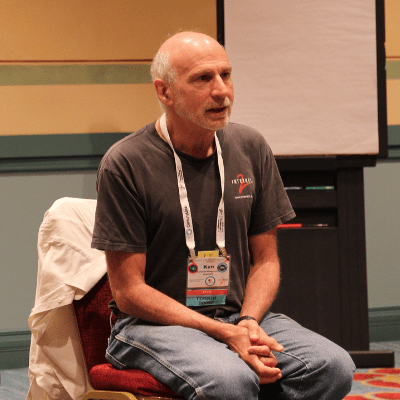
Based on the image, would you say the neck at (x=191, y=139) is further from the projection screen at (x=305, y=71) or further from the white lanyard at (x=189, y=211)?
the projection screen at (x=305, y=71)

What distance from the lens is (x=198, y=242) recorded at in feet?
5.22

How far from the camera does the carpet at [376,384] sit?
2.50 m

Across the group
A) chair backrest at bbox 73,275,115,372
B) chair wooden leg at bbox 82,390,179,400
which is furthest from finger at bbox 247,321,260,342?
chair backrest at bbox 73,275,115,372

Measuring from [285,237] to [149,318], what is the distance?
4.68 feet

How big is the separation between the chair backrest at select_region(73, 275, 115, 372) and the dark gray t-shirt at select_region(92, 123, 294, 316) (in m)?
0.22

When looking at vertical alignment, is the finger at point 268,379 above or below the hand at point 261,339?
below

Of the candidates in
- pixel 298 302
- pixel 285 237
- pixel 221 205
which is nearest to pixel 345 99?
pixel 285 237

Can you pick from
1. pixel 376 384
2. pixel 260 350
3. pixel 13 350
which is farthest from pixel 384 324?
pixel 260 350

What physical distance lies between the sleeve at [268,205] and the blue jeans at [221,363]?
0.31 metres

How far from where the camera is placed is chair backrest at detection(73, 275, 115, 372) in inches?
67.2

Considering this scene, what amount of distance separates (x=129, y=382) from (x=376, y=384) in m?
1.62

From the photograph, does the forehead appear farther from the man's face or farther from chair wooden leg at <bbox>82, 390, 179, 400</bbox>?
chair wooden leg at <bbox>82, 390, 179, 400</bbox>

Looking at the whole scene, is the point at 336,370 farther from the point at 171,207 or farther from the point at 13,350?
the point at 13,350

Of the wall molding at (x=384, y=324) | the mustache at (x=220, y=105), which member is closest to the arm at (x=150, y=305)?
the mustache at (x=220, y=105)
